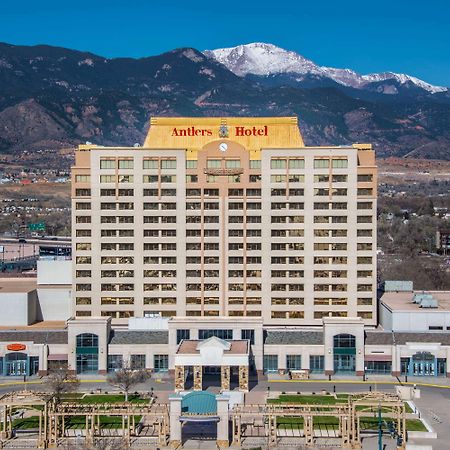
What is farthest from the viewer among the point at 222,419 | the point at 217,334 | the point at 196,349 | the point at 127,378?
the point at 217,334

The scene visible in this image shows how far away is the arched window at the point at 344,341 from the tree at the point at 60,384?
31439 mm

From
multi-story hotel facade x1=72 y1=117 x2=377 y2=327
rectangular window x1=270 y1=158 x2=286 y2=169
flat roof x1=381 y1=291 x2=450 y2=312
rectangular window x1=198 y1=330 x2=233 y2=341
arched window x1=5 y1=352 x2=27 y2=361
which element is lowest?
arched window x1=5 y1=352 x2=27 y2=361

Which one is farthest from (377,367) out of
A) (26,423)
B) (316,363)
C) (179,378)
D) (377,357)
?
(26,423)

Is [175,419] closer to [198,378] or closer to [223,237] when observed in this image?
[198,378]

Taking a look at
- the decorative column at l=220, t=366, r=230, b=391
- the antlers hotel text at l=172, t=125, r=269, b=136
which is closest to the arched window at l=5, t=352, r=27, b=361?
the decorative column at l=220, t=366, r=230, b=391

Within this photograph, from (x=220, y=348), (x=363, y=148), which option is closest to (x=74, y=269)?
(x=220, y=348)

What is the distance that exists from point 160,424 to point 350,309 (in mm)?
44022

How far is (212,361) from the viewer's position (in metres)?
111

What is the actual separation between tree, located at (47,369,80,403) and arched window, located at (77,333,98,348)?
5892 mm

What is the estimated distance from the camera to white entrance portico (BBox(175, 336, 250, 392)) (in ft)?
364

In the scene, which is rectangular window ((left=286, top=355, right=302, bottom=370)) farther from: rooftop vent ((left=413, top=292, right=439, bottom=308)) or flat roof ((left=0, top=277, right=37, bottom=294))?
flat roof ((left=0, top=277, right=37, bottom=294))

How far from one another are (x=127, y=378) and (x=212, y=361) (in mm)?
9747

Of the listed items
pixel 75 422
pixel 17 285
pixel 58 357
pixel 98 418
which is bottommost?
pixel 75 422

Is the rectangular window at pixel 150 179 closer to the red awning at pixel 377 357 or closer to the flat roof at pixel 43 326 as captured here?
the flat roof at pixel 43 326
